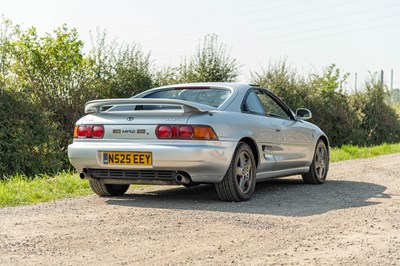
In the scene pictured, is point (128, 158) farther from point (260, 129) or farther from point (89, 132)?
point (260, 129)

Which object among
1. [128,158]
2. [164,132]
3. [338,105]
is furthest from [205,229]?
[338,105]

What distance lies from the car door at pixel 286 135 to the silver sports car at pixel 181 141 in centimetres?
16

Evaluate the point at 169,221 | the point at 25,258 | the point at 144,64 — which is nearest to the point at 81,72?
the point at 144,64

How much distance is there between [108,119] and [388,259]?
13.3ft

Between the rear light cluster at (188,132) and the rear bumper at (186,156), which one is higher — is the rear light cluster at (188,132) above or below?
above

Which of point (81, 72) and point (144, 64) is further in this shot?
point (144, 64)

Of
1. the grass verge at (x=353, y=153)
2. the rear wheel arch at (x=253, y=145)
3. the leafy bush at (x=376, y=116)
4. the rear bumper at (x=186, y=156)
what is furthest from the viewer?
the leafy bush at (x=376, y=116)

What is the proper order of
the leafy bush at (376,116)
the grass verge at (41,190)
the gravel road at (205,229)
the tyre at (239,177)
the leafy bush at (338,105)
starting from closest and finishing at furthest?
the gravel road at (205,229), the tyre at (239,177), the grass verge at (41,190), the leafy bush at (338,105), the leafy bush at (376,116)

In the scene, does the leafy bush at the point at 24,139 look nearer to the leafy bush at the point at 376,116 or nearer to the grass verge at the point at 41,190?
the grass verge at the point at 41,190

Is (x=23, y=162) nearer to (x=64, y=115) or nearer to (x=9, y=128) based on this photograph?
(x=9, y=128)

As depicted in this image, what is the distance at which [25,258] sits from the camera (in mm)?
4879

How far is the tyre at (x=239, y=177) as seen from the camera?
771cm

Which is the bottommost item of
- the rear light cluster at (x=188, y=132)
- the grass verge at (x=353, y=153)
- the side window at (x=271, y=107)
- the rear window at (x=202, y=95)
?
the grass verge at (x=353, y=153)

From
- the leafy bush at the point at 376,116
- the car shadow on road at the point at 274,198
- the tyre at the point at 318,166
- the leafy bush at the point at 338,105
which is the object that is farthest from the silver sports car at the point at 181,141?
the leafy bush at the point at 376,116
